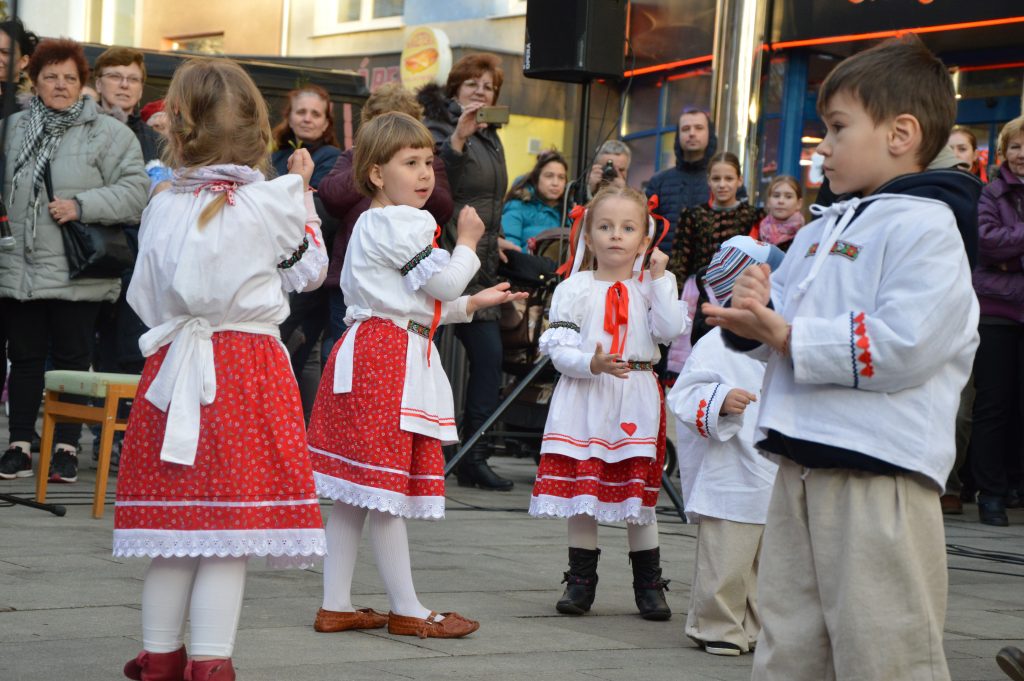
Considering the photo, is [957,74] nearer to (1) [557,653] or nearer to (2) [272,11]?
(1) [557,653]

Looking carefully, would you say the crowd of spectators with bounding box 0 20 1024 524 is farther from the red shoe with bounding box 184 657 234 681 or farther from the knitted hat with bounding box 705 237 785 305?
the knitted hat with bounding box 705 237 785 305

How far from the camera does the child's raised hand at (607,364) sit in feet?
15.2

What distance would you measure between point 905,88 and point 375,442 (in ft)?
6.81

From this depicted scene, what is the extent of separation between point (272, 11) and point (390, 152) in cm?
2154

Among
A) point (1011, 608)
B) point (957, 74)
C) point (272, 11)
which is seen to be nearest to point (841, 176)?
point (1011, 608)

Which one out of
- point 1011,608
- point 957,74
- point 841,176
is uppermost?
point 957,74

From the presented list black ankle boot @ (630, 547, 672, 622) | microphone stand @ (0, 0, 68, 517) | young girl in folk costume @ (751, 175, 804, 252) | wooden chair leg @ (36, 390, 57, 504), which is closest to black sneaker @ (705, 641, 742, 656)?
black ankle boot @ (630, 547, 672, 622)

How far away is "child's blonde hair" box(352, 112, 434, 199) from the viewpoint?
4.56m

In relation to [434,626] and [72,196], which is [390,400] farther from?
[72,196]

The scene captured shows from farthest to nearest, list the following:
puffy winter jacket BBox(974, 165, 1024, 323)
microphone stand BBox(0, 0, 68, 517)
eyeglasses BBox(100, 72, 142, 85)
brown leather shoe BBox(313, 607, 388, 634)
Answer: eyeglasses BBox(100, 72, 142, 85), puffy winter jacket BBox(974, 165, 1024, 323), microphone stand BBox(0, 0, 68, 517), brown leather shoe BBox(313, 607, 388, 634)

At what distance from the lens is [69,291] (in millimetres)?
6988

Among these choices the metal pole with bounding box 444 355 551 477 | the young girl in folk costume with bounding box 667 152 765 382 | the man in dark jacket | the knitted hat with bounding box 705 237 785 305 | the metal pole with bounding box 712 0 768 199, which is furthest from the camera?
the metal pole with bounding box 712 0 768 199

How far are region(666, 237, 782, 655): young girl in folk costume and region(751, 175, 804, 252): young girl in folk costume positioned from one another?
427 cm

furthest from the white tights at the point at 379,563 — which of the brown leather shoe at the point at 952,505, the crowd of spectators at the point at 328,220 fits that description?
the brown leather shoe at the point at 952,505
